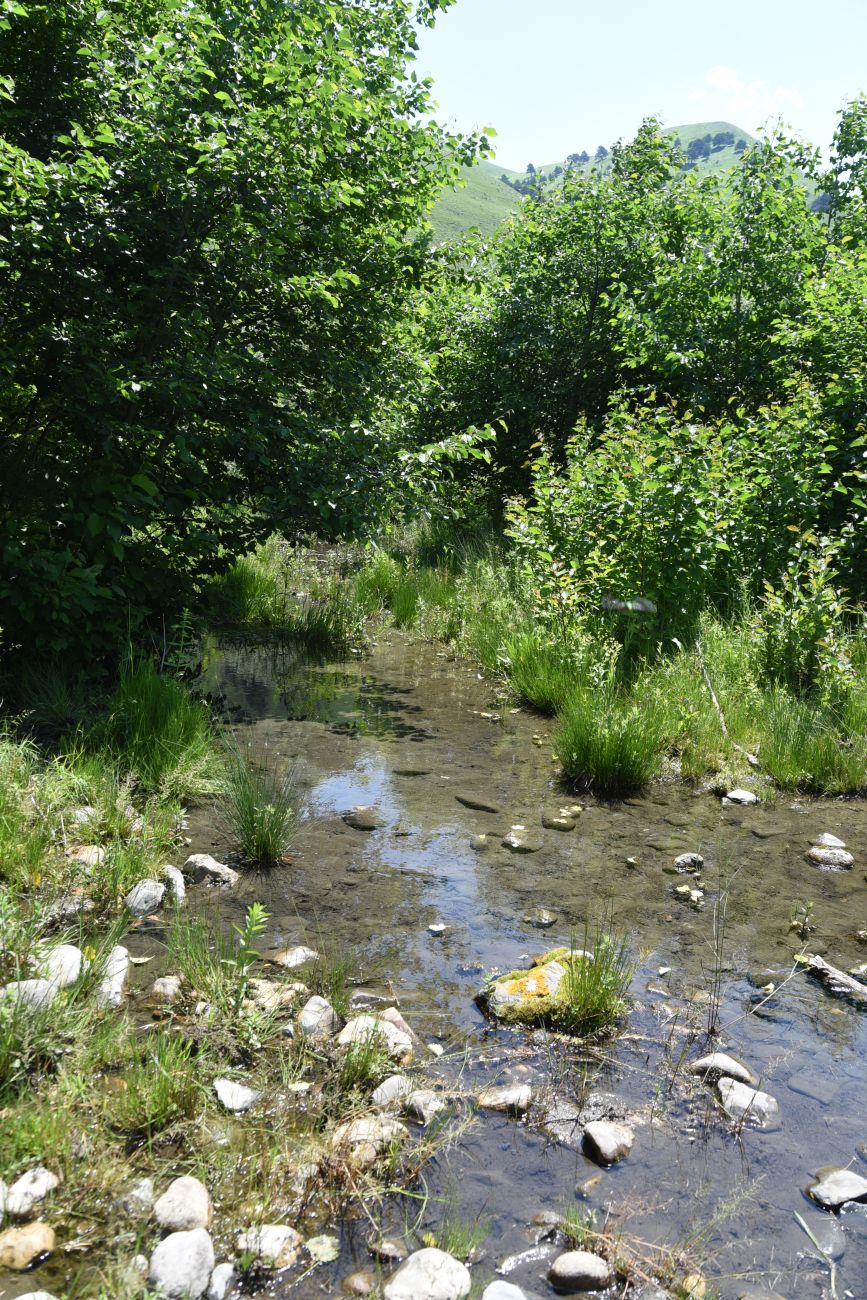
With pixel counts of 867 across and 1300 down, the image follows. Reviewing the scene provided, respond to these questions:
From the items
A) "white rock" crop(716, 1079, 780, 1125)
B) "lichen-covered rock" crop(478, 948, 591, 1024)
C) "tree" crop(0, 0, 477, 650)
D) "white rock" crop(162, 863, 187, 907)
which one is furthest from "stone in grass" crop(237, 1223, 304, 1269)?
"tree" crop(0, 0, 477, 650)

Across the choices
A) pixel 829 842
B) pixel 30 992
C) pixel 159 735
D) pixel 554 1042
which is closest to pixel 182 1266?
pixel 30 992

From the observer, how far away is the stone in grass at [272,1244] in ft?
8.40

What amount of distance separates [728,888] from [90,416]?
5505mm

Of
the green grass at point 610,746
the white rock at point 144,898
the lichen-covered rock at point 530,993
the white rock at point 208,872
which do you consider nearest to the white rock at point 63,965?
the white rock at point 144,898

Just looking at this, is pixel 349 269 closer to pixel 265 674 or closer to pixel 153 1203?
pixel 265 674

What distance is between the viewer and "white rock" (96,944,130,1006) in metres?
3.54

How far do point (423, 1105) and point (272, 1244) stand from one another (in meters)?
0.76

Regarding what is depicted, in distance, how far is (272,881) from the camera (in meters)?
5.04

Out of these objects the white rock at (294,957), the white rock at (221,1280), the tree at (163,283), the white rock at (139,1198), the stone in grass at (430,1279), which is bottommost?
the white rock at (294,957)

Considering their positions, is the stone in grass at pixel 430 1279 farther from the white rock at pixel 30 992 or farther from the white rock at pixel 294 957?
the white rock at pixel 294 957

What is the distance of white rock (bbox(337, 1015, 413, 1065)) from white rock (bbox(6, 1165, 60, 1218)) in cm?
110

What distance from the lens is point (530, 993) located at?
12.8 feet

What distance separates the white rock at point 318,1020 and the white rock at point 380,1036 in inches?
2.0

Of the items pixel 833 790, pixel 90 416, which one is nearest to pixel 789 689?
pixel 833 790
